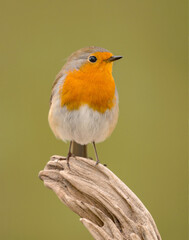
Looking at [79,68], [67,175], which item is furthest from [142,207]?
[79,68]

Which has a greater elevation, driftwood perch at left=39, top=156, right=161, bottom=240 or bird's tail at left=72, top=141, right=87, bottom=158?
bird's tail at left=72, top=141, right=87, bottom=158

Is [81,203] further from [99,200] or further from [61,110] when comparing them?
[61,110]

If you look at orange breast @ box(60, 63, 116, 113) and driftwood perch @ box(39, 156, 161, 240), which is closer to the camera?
driftwood perch @ box(39, 156, 161, 240)

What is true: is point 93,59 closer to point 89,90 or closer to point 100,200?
point 89,90

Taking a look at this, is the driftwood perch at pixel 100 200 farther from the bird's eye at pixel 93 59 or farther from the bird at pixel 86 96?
the bird's eye at pixel 93 59

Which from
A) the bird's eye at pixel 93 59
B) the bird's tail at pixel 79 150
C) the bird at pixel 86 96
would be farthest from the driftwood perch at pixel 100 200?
the bird's eye at pixel 93 59

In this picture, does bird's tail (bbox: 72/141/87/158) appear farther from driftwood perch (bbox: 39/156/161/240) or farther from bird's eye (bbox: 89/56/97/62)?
bird's eye (bbox: 89/56/97/62)

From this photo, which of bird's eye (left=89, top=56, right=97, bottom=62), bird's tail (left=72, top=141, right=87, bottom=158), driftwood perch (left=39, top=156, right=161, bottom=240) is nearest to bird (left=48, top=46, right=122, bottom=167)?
bird's eye (left=89, top=56, right=97, bottom=62)
